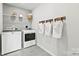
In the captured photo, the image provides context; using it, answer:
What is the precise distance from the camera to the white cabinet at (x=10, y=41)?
222 centimetres

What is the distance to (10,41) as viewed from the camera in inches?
94.4

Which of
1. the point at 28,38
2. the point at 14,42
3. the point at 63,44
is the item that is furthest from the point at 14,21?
the point at 63,44

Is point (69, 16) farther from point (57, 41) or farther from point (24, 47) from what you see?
point (24, 47)

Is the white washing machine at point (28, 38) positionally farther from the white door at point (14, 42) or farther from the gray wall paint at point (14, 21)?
the gray wall paint at point (14, 21)

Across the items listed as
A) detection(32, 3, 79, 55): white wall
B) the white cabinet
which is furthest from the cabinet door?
detection(32, 3, 79, 55): white wall

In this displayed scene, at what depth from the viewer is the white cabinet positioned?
222cm

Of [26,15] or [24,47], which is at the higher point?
[26,15]

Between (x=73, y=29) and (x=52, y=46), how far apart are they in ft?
3.00

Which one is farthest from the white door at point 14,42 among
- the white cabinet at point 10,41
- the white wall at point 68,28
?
the white wall at point 68,28

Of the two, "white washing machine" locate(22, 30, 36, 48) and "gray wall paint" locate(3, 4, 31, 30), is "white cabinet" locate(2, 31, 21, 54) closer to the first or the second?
"white washing machine" locate(22, 30, 36, 48)

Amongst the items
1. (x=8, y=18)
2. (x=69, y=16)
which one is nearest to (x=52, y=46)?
(x=69, y=16)

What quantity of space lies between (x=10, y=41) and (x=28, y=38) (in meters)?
0.85

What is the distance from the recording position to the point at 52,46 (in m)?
2.20

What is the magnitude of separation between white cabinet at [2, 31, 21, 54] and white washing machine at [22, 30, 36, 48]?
0.85 ft
